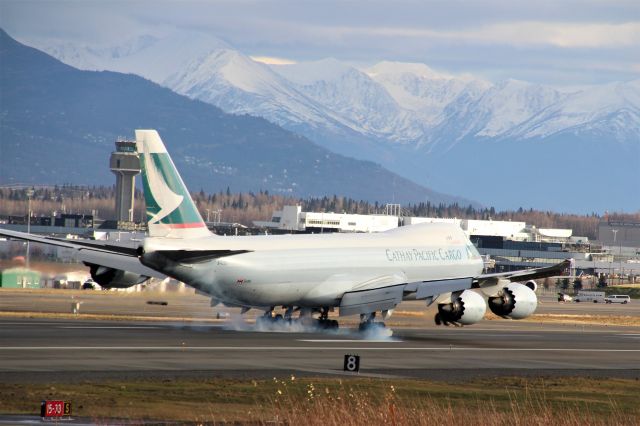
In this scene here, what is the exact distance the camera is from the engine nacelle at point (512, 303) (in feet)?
223

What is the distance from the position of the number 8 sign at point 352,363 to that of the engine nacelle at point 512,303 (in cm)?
2062

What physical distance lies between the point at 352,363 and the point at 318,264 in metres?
21.4

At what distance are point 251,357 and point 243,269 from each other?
13.0 metres

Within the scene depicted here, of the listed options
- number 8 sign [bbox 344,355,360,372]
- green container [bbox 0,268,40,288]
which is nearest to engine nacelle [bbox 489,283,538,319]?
number 8 sign [bbox 344,355,360,372]

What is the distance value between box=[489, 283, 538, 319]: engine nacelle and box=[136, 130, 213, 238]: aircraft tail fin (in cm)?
1648

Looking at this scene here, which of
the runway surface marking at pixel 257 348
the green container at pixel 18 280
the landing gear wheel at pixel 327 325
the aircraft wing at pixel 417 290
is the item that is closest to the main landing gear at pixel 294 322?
the landing gear wheel at pixel 327 325

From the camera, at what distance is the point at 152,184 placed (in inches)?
2453

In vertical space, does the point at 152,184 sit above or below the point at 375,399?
above

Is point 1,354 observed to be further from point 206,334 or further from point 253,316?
point 253,316

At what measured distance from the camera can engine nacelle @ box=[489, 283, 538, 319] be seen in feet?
223

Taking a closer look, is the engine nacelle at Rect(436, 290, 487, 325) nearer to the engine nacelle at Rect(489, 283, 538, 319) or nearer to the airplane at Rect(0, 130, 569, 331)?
the airplane at Rect(0, 130, 569, 331)

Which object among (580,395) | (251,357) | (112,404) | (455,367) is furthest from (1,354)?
(580,395)

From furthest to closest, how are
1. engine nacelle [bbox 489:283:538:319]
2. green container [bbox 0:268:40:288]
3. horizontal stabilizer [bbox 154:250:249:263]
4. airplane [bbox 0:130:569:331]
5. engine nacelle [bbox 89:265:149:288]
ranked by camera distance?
green container [bbox 0:268:40:288]
engine nacelle [bbox 89:265:149:288]
engine nacelle [bbox 489:283:538:319]
airplane [bbox 0:130:569:331]
horizontal stabilizer [bbox 154:250:249:263]

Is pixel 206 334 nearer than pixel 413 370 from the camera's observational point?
No
